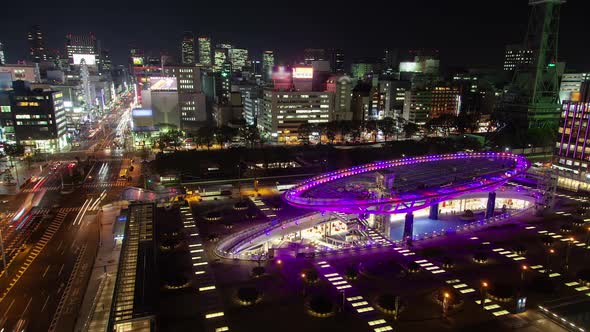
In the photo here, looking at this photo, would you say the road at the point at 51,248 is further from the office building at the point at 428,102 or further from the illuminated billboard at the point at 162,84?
the office building at the point at 428,102

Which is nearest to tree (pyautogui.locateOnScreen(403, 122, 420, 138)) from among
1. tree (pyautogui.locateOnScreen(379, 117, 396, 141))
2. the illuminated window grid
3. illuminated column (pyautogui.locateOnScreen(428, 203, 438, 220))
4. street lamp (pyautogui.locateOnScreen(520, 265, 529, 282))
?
tree (pyautogui.locateOnScreen(379, 117, 396, 141))

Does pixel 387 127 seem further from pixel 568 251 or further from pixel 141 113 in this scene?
pixel 568 251

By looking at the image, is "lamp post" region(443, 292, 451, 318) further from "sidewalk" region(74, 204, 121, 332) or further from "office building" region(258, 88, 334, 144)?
"office building" region(258, 88, 334, 144)

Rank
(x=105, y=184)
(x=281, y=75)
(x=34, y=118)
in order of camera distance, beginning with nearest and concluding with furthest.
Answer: (x=105, y=184)
(x=34, y=118)
(x=281, y=75)

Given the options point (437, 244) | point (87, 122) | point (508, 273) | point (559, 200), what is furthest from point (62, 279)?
point (87, 122)

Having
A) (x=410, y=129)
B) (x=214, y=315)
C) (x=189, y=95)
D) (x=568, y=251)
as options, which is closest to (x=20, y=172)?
(x=189, y=95)

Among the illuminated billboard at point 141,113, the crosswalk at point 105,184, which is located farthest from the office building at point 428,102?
the crosswalk at point 105,184
